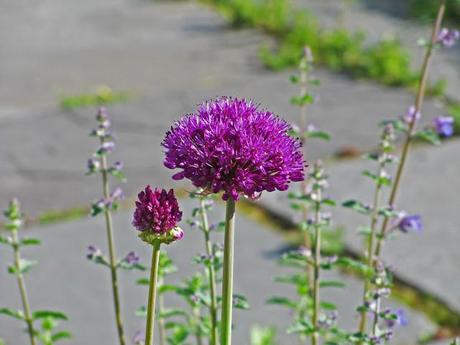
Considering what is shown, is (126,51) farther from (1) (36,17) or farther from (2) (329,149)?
(2) (329,149)

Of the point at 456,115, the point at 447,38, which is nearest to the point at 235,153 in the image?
the point at 447,38

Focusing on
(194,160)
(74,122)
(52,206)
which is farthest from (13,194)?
(194,160)

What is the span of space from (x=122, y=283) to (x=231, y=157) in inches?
116

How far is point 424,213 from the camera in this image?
506cm

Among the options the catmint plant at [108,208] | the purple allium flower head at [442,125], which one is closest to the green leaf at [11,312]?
the catmint plant at [108,208]

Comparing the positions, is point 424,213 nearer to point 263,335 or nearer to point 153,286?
point 263,335

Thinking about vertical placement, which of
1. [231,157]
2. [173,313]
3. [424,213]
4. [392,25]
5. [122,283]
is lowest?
[122,283]

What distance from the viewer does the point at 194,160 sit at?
165 centimetres

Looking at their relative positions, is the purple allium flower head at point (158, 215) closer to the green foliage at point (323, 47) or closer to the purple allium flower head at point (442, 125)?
the purple allium flower head at point (442, 125)

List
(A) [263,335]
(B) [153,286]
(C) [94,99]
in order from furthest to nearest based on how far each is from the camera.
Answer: (C) [94,99] → (A) [263,335] → (B) [153,286]

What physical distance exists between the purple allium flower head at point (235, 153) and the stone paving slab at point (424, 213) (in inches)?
103

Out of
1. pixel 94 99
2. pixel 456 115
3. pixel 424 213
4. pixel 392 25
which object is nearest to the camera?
pixel 424 213

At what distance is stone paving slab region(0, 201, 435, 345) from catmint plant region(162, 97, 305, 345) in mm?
2380

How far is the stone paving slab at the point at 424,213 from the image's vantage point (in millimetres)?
4382
